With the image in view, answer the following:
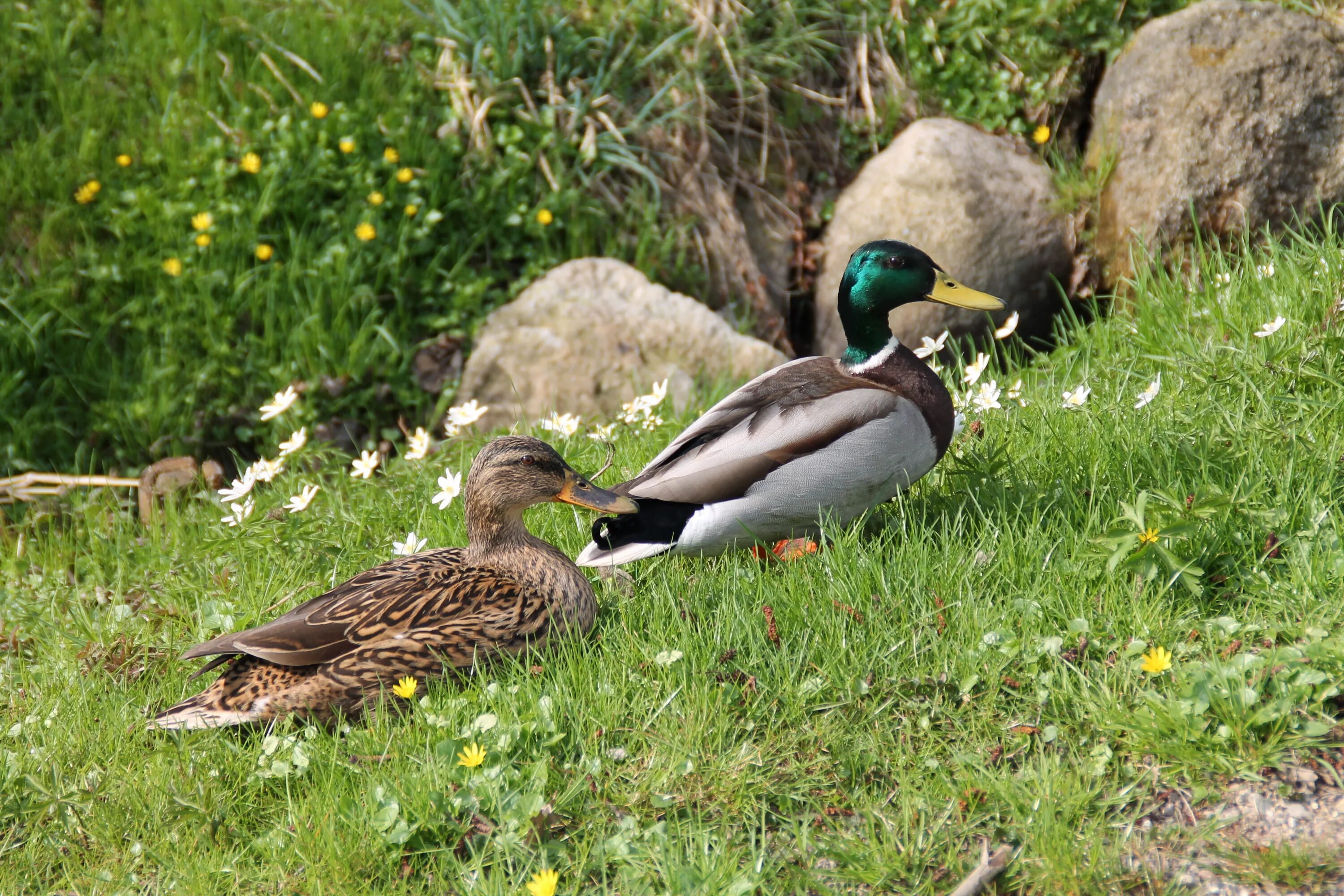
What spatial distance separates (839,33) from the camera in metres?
6.78

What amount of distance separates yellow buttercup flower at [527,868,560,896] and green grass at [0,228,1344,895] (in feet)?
0.29

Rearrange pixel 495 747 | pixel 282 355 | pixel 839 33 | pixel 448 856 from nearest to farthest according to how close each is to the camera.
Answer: pixel 448 856 < pixel 495 747 < pixel 282 355 < pixel 839 33

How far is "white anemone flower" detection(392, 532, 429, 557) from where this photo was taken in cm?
377

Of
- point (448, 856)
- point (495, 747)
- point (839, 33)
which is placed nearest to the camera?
point (448, 856)

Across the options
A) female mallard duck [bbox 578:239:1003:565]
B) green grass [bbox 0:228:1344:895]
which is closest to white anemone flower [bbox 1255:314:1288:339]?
green grass [bbox 0:228:1344:895]

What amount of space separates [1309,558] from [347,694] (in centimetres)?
247

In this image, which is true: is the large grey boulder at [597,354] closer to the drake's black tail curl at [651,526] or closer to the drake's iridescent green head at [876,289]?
the drake's iridescent green head at [876,289]

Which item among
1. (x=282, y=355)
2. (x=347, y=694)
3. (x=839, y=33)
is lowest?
(x=282, y=355)

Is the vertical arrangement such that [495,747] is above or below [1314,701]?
below

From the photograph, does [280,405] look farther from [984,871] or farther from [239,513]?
[984,871]

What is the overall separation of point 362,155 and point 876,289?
3024 mm

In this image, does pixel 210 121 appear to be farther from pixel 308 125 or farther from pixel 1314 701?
pixel 1314 701

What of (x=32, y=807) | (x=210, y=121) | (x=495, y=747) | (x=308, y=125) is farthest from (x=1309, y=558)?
(x=210, y=121)

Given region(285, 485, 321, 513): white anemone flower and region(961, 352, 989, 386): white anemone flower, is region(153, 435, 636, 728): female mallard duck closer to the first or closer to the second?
region(285, 485, 321, 513): white anemone flower
